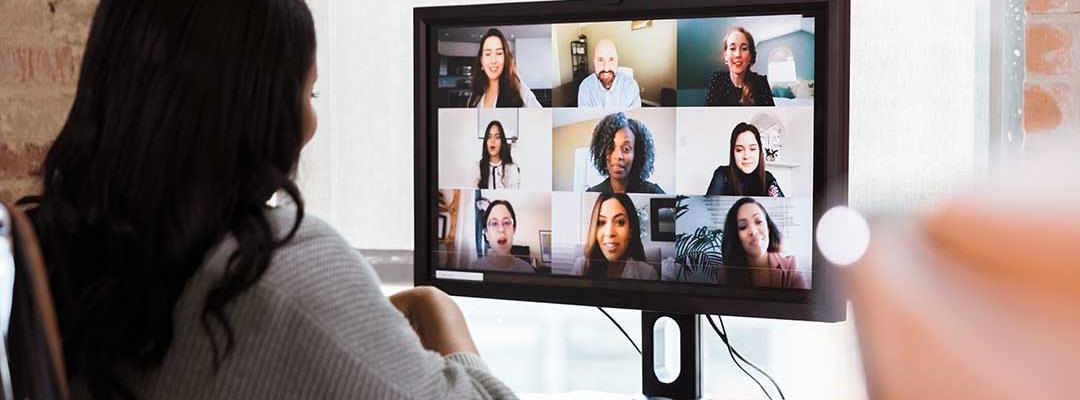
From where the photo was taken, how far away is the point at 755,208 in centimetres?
148

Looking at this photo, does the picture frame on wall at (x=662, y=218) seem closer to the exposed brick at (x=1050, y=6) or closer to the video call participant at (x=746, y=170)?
the video call participant at (x=746, y=170)

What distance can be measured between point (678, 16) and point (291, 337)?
0.78m

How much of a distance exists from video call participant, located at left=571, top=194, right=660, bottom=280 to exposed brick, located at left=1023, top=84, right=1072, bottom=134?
22.5 inches

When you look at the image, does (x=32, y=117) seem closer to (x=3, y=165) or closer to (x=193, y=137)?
(x=3, y=165)

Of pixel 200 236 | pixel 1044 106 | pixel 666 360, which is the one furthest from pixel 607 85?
pixel 200 236

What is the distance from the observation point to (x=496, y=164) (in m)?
1.63

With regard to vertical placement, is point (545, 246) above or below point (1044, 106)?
below

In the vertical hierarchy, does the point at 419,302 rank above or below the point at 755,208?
below

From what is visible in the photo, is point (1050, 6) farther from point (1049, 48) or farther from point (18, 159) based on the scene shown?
point (18, 159)

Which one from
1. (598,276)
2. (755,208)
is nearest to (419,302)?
(598,276)

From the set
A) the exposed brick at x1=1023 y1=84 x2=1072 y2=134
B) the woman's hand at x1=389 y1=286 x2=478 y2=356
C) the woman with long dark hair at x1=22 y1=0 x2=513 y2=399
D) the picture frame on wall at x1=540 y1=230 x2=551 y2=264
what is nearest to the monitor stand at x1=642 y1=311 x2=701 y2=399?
the picture frame on wall at x1=540 y1=230 x2=551 y2=264

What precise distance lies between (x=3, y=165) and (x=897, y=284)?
157 centimetres

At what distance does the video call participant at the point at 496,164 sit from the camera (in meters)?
1.62

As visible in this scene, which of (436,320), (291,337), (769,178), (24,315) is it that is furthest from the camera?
(769,178)
